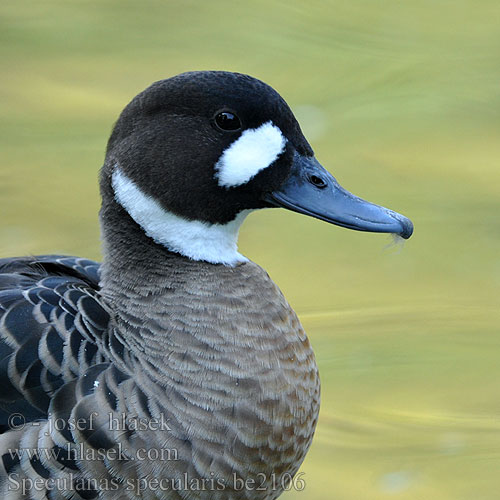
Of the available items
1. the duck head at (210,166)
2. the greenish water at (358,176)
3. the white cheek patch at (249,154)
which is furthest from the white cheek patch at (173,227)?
Result: the greenish water at (358,176)

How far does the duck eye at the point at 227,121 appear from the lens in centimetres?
230

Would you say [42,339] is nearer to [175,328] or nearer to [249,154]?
[175,328]

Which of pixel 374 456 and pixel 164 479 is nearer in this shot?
pixel 164 479

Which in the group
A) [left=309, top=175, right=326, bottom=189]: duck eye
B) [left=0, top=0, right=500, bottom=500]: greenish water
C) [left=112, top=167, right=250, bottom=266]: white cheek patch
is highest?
[left=309, top=175, right=326, bottom=189]: duck eye

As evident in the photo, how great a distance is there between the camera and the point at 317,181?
2395 millimetres

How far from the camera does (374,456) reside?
2893 millimetres

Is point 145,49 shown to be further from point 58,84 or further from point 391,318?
point 391,318

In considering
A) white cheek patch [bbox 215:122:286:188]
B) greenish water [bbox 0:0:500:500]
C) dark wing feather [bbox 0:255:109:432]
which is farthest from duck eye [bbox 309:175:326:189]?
greenish water [bbox 0:0:500:500]

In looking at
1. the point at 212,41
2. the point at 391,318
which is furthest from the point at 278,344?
the point at 212,41

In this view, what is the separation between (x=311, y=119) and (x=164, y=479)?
2.78 m

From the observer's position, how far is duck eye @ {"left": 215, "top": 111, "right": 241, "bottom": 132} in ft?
7.56

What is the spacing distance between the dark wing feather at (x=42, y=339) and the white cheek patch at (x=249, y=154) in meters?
0.42

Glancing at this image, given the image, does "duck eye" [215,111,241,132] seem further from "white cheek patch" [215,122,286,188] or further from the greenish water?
the greenish water

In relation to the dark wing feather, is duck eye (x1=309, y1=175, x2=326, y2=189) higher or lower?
higher
